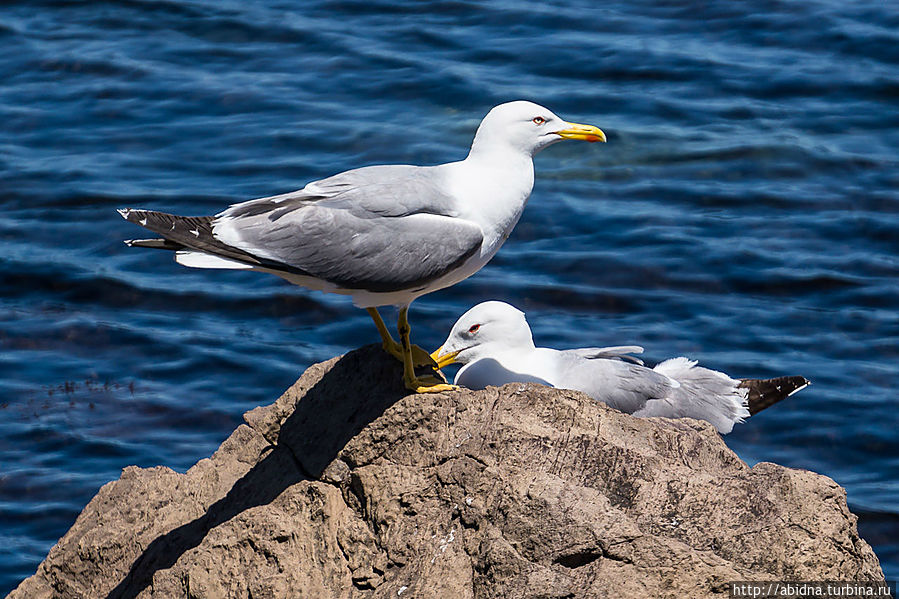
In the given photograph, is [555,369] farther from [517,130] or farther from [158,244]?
[158,244]

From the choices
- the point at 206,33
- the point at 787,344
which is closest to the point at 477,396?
the point at 787,344

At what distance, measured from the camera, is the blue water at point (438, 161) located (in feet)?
31.4

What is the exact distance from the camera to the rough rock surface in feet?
14.3

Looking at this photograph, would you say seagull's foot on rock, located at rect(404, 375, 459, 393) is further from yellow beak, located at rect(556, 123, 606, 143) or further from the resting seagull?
yellow beak, located at rect(556, 123, 606, 143)

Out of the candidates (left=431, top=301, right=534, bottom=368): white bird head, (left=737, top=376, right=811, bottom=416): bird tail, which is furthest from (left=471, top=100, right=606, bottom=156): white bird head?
(left=737, top=376, right=811, bottom=416): bird tail

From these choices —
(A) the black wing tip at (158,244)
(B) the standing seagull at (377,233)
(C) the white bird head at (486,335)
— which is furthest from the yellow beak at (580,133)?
(A) the black wing tip at (158,244)

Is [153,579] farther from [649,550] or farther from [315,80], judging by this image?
[315,80]

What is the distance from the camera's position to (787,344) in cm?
1038

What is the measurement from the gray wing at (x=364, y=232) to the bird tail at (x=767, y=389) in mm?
3041

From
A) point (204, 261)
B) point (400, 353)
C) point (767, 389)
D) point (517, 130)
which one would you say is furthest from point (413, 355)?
point (767, 389)

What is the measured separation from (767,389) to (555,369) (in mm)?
1806

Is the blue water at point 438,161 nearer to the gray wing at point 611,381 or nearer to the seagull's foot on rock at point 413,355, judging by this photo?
the gray wing at point 611,381

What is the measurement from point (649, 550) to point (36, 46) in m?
15.0

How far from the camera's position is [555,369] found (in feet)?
22.0
